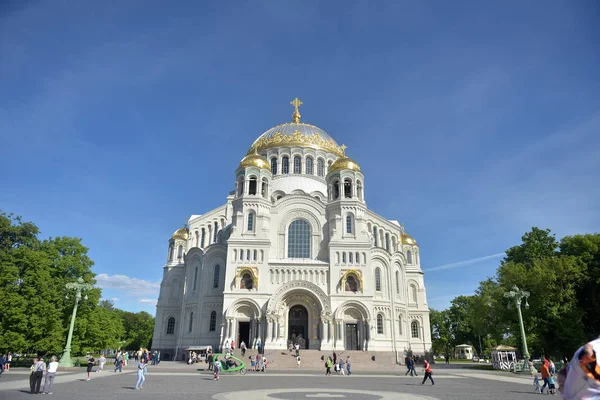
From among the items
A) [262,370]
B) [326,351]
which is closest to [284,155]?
[326,351]

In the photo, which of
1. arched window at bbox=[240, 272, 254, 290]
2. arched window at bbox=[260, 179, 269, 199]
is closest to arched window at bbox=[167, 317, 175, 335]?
arched window at bbox=[240, 272, 254, 290]

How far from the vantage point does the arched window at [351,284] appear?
120 feet

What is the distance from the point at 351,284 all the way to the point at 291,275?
558 cm

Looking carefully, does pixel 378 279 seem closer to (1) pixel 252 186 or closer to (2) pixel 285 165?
(1) pixel 252 186

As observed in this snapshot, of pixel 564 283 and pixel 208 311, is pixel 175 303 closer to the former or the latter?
pixel 208 311

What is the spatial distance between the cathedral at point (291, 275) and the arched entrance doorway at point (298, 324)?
0.09m

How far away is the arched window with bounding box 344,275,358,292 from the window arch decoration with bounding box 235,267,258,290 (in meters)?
8.24

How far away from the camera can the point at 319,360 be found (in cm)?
3170

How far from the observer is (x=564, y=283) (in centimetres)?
3158

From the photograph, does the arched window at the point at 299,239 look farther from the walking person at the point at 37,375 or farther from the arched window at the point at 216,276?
the walking person at the point at 37,375

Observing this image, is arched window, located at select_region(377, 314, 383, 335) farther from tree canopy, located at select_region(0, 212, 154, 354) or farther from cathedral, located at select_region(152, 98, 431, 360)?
tree canopy, located at select_region(0, 212, 154, 354)

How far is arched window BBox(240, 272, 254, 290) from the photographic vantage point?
3656 centimetres

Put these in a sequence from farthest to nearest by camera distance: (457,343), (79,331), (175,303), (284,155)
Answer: (457,343)
(284,155)
(175,303)
(79,331)

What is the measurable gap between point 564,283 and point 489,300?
6.50 metres
